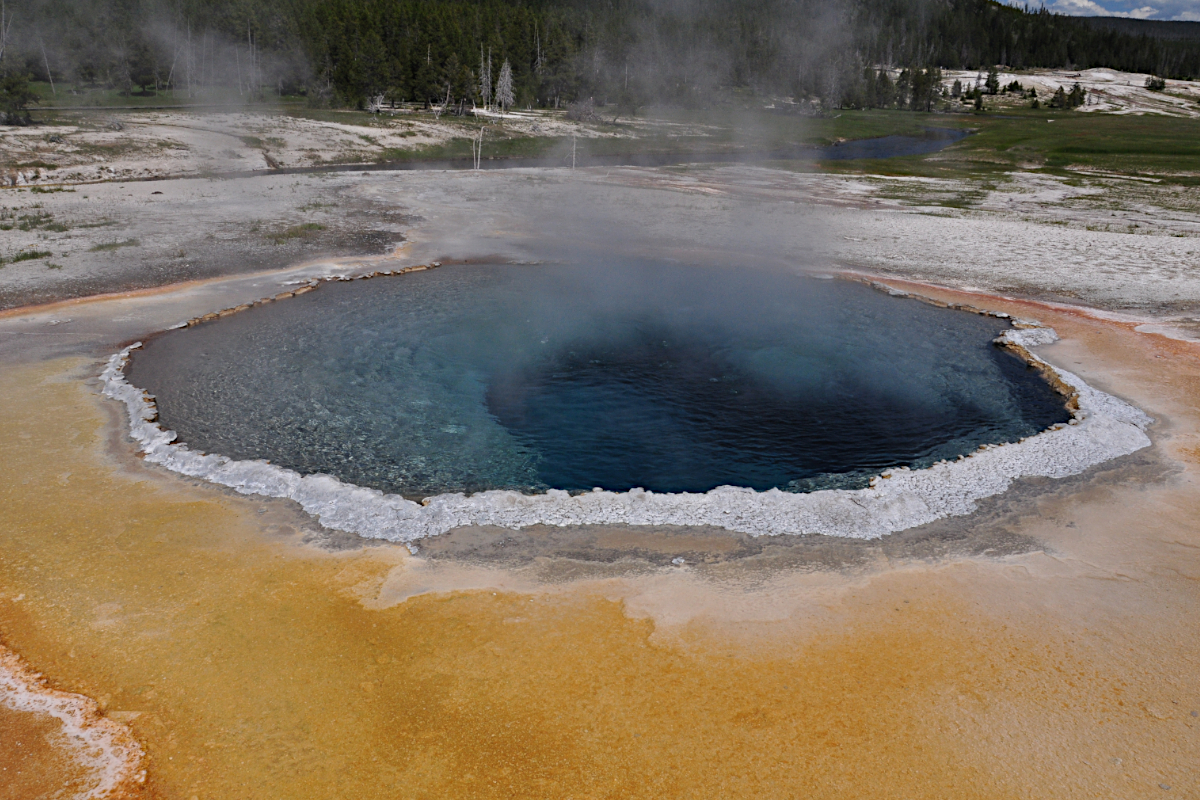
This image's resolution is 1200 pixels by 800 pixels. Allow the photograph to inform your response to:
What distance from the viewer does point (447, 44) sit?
144 feet

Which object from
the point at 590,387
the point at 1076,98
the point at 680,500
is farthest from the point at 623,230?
the point at 1076,98

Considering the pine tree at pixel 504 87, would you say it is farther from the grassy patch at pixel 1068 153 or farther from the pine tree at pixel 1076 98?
the pine tree at pixel 1076 98

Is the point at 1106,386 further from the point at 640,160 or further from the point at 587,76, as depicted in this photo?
the point at 587,76

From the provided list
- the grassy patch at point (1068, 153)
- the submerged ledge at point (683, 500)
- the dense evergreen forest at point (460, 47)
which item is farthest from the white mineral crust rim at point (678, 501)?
the dense evergreen forest at point (460, 47)

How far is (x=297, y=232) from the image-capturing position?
49.8 ft

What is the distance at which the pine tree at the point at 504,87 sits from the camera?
43750mm

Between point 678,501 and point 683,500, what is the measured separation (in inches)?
1.6

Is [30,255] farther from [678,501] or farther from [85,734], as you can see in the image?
[678,501]

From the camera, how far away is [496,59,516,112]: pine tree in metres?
43.8

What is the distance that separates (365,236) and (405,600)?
1217 centimetres

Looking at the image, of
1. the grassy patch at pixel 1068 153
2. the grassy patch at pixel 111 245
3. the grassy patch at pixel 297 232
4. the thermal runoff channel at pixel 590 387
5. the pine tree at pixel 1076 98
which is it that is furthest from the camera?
the pine tree at pixel 1076 98

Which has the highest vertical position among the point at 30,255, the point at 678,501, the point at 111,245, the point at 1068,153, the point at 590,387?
the point at 1068,153

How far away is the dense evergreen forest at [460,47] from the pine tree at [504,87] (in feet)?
3.05

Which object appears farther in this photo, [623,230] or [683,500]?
[623,230]
